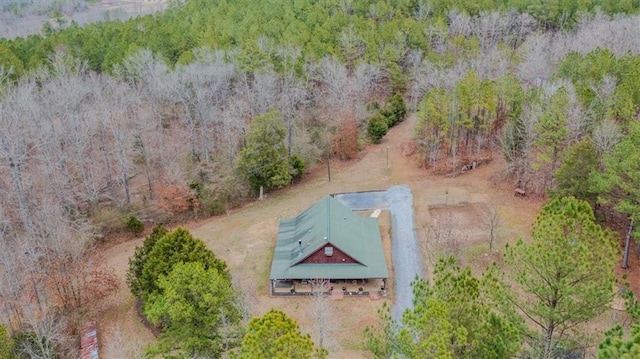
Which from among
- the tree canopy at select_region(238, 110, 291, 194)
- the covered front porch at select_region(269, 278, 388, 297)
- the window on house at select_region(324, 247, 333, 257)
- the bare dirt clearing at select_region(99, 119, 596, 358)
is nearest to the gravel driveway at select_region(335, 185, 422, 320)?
the bare dirt clearing at select_region(99, 119, 596, 358)

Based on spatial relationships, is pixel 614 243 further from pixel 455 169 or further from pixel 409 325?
pixel 455 169

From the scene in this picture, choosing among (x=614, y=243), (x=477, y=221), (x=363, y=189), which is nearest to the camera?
(x=614, y=243)

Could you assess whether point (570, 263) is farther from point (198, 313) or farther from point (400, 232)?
point (400, 232)

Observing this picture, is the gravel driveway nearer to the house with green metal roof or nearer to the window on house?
the house with green metal roof

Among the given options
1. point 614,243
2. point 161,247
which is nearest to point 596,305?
point 614,243

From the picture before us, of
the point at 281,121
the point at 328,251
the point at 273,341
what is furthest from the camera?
the point at 281,121

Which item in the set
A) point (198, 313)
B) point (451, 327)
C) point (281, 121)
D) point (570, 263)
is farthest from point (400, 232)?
point (451, 327)
